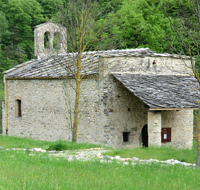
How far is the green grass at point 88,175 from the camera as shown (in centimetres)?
589

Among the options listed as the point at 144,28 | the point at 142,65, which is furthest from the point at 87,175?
the point at 144,28

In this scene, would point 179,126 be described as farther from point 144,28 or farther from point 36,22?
point 36,22

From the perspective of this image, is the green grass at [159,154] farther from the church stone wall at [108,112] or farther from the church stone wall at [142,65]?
the church stone wall at [142,65]

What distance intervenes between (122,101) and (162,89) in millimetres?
1833

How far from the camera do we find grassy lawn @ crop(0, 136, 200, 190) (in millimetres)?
5887

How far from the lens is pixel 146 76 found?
14359 millimetres

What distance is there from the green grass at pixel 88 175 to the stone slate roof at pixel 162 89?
457 centimetres

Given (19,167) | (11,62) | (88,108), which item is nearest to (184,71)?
(88,108)

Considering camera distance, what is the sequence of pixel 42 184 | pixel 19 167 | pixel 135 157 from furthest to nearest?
1. pixel 135 157
2. pixel 19 167
3. pixel 42 184

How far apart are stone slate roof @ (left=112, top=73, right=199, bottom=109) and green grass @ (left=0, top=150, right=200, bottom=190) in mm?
4566

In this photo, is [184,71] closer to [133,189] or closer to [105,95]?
[105,95]

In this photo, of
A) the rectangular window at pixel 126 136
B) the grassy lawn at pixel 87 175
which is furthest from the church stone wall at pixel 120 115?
the grassy lawn at pixel 87 175

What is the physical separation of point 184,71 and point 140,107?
3.14 meters

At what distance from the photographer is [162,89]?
43.6ft
